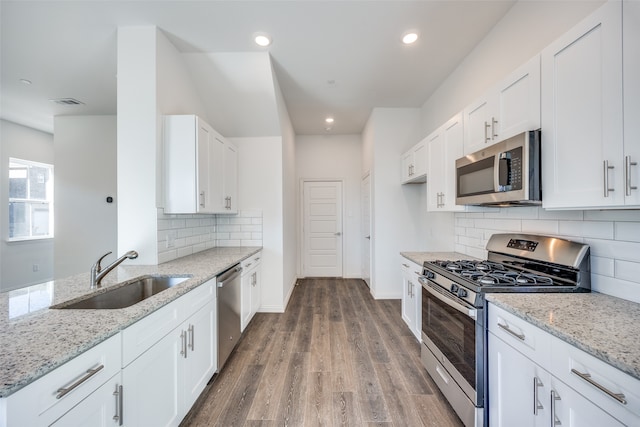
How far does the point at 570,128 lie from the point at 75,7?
3.44 m

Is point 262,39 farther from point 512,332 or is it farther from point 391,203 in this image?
point 512,332

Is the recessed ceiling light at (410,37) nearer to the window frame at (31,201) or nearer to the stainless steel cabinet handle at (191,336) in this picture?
the stainless steel cabinet handle at (191,336)

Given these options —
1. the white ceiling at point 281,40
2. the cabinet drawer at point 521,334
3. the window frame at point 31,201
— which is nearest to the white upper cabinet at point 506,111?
the white ceiling at point 281,40

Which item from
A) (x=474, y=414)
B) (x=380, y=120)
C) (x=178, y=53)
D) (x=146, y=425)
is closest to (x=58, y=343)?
(x=146, y=425)

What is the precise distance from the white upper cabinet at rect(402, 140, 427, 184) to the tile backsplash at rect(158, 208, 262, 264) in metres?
2.17

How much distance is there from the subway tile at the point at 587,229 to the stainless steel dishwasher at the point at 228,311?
245 centimetres

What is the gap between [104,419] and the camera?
3.23ft

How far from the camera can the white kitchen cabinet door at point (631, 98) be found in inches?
37.8

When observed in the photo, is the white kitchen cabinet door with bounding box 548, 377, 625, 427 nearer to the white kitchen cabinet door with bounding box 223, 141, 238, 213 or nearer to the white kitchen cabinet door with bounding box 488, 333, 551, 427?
the white kitchen cabinet door with bounding box 488, 333, 551, 427

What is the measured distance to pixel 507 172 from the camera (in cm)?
154

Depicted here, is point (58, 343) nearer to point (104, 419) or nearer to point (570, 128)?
point (104, 419)

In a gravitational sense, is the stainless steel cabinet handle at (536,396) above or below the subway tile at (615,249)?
below

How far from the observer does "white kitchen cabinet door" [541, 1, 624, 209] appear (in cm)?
103

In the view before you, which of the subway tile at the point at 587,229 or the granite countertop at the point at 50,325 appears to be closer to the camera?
the granite countertop at the point at 50,325
